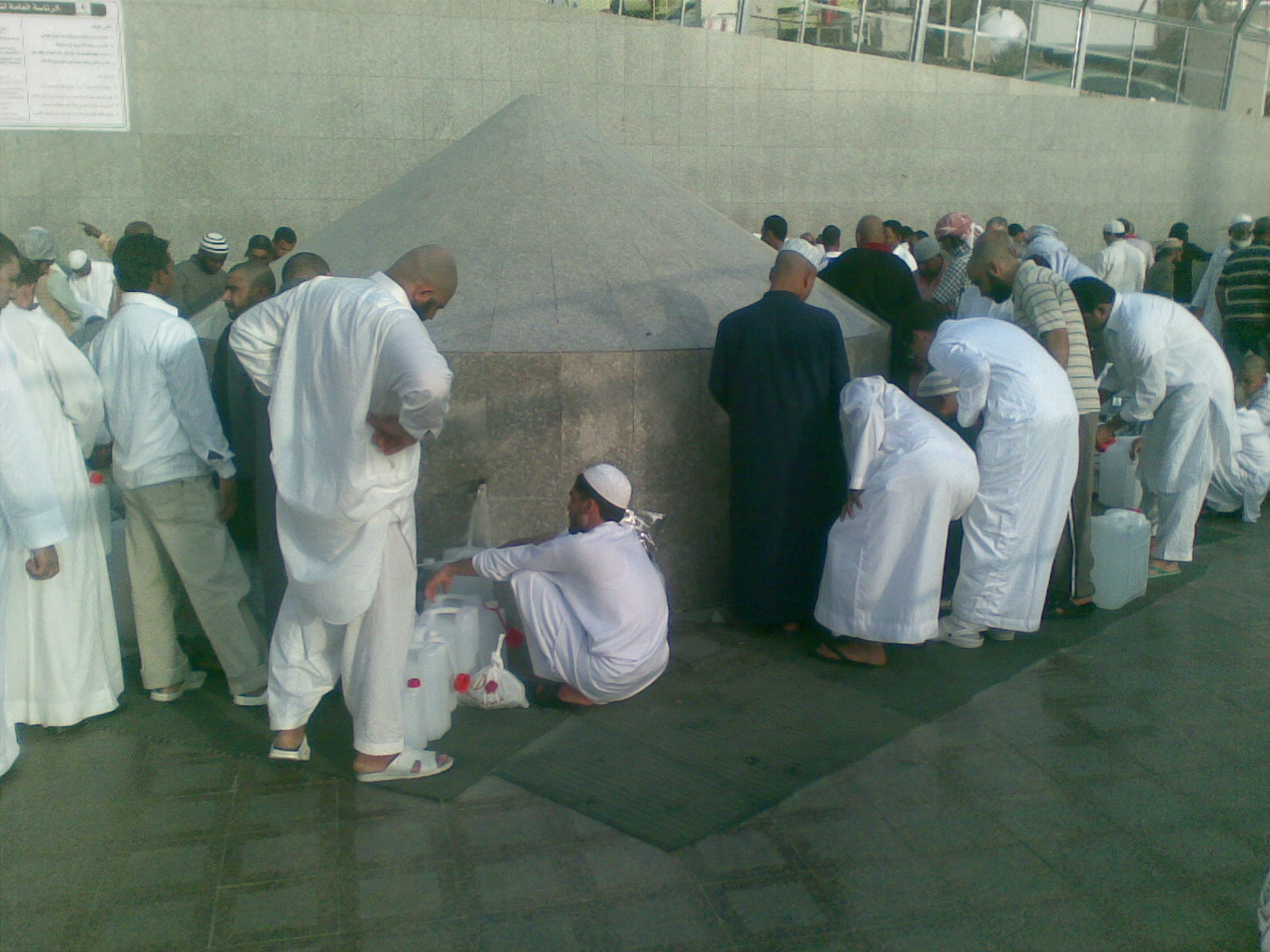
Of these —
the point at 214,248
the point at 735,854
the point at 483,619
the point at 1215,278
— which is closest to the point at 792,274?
the point at 483,619

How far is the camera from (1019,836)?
137 inches

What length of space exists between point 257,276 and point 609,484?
1656mm

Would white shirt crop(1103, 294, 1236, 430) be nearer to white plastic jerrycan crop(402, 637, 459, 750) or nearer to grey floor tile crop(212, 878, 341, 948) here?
white plastic jerrycan crop(402, 637, 459, 750)

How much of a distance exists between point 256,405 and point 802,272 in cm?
232

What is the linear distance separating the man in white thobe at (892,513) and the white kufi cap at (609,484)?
1018 millimetres

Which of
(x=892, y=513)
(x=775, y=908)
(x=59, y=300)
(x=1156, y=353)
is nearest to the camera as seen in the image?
(x=775, y=908)

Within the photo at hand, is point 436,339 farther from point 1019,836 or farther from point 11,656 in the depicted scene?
point 1019,836

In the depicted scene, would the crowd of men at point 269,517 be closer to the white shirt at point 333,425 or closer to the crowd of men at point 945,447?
the white shirt at point 333,425

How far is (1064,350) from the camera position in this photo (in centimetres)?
534

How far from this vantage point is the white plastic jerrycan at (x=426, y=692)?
396 cm

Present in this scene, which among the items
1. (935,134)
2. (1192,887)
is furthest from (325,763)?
(935,134)

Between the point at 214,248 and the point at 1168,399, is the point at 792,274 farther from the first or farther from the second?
the point at 214,248

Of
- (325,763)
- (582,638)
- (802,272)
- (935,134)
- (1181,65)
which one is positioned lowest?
(325,763)

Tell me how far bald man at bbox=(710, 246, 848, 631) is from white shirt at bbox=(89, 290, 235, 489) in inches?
80.2
